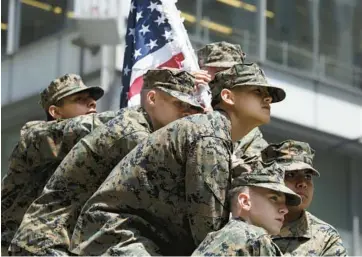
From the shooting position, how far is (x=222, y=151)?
9117 mm

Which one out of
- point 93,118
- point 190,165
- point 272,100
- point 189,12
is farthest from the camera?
point 189,12

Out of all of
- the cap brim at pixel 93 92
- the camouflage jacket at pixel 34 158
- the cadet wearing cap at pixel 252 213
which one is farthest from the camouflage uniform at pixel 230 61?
the cadet wearing cap at pixel 252 213

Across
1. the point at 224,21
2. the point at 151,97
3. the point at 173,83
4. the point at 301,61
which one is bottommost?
the point at 301,61

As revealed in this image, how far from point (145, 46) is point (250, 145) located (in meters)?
1.81

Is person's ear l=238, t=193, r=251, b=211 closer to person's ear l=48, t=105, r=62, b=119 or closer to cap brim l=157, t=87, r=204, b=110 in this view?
cap brim l=157, t=87, r=204, b=110

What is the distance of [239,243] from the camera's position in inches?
339

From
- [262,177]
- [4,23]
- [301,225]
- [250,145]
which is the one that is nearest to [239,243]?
[262,177]

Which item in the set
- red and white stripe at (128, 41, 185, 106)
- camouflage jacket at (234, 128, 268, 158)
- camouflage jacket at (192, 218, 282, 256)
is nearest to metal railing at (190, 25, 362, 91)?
red and white stripe at (128, 41, 185, 106)

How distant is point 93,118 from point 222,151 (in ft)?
6.31

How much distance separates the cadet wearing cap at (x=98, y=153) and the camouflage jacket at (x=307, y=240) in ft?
3.69

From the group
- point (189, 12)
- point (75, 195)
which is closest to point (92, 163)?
point (75, 195)

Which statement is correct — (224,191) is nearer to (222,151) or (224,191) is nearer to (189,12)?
(222,151)

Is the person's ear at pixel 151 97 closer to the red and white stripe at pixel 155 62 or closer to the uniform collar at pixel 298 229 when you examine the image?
the uniform collar at pixel 298 229

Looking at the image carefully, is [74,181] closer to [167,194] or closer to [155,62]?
[167,194]
